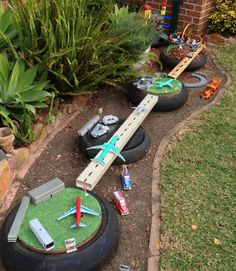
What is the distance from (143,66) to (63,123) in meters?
1.51

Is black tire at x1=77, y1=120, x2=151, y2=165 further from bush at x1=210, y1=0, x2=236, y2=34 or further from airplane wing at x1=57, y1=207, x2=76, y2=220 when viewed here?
bush at x1=210, y1=0, x2=236, y2=34

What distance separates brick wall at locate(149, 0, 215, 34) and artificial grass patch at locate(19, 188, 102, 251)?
3896 millimetres

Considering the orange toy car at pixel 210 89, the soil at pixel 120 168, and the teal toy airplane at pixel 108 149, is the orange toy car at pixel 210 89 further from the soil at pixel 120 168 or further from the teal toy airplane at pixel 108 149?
the teal toy airplane at pixel 108 149

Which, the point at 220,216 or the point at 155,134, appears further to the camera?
the point at 155,134

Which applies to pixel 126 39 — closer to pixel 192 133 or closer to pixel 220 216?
pixel 192 133

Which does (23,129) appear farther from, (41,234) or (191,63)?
(191,63)

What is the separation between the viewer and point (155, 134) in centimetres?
347

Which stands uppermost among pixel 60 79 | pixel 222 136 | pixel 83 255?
pixel 60 79

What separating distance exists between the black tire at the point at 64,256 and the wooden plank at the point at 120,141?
42 centimetres

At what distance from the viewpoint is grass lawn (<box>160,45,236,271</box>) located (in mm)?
2299

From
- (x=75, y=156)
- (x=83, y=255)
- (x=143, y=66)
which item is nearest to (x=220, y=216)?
(x=83, y=255)

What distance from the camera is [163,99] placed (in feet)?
12.2

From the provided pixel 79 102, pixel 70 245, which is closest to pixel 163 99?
pixel 79 102

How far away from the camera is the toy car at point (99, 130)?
121 inches
